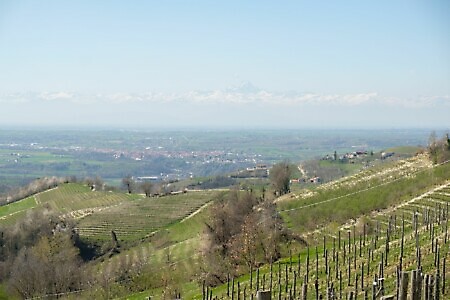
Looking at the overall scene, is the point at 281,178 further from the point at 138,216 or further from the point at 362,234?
the point at 362,234

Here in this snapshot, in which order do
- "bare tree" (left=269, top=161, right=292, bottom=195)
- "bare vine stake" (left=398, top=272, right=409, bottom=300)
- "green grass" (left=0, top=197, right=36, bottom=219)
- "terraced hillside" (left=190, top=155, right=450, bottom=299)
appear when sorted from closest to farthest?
"bare vine stake" (left=398, top=272, right=409, bottom=300) < "terraced hillside" (left=190, top=155, right=450, bottom=299) < "bare tree" (left=269, top=161, right=292, bottom=195) < "green grass" (left=0, top=197, right=36, bottom=219)

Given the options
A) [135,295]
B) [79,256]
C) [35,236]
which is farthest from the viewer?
[35,236]

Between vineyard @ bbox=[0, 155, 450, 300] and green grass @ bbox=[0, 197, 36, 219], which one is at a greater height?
vineyard @ bbox=[0, 155, 450, 300]

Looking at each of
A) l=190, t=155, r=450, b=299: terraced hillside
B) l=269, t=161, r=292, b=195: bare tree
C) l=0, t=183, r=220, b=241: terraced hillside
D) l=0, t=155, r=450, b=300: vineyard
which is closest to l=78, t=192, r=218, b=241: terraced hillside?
l=0, t=183, r=220, b=241: terraced hillside

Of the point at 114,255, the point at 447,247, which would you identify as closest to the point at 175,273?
the point at 114,255

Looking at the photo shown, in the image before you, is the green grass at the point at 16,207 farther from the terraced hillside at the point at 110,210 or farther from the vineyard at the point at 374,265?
the vineyard at the point at 374,265

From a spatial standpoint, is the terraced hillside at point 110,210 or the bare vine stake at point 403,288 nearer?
the bare vine stake at point 403,288

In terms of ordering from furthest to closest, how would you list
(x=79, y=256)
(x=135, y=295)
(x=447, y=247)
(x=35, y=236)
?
(x=35, y=236), (x=79, y=256), (x=135, y=295), (x=447, y=247)

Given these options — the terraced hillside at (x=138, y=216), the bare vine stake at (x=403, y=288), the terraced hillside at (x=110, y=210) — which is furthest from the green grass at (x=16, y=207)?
the bare vine stake at (x=403, y=288)

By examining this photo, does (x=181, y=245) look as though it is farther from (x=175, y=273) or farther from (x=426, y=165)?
(x=426, y=165)

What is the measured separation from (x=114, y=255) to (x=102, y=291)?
21940 mm

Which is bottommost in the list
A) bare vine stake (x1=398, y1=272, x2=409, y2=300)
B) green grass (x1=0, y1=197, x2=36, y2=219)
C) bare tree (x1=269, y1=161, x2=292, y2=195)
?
green grass (x1=0, y1=197, x2=36, y2=219)

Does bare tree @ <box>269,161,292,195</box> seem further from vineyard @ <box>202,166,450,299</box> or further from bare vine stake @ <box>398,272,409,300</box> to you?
bare vine stake @ <box>398,272,409,300</box>

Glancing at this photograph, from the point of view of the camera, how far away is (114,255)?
62875mm
